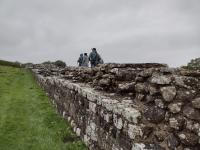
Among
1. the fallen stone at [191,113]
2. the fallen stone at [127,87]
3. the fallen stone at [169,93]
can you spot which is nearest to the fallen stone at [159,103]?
the fallen stone at [169,93]

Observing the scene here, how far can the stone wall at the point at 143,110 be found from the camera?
6738mm

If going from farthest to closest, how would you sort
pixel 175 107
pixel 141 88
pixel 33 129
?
pixel 33 129 → pixel 141 88 → pixel 175 107

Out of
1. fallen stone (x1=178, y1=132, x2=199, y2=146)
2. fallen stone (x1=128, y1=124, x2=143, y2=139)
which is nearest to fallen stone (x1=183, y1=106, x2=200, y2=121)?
fallen stone (x1=178, y1=132, x2=199, y2=146)

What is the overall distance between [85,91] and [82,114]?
0.93m

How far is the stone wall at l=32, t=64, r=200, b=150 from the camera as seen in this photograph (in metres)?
6.74

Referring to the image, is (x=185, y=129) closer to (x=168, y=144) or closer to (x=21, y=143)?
(x=168, y=144)

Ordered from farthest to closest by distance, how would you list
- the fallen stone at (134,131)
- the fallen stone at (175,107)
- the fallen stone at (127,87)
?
the fallen stone at (127,87), the fallen stone at (134,131), the fallen stone at (175,107)

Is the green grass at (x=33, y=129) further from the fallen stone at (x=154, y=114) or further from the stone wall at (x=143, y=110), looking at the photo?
the fallen stone at (x=154, y=114)

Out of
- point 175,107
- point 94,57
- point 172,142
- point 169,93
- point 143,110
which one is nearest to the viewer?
point 172,142

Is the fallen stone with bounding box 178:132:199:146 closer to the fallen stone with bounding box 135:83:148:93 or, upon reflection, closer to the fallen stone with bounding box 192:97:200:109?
the fallen stone with bounding box 192:97:200:109

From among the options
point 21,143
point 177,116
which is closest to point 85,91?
point 21,143

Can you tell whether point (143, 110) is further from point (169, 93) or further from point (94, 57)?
point (94, 57)

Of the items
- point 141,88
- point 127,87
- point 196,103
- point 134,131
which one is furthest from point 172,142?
point 127,87

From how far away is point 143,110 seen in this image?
26.0 feet
